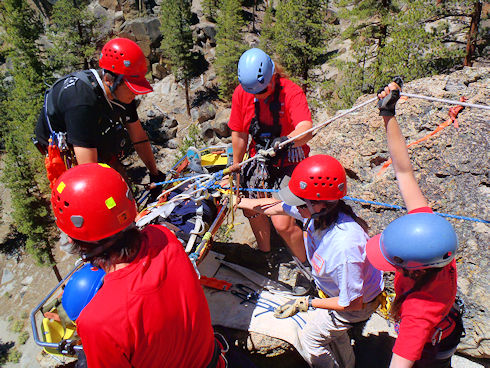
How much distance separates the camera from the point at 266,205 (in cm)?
333

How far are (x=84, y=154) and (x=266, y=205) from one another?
1840mm

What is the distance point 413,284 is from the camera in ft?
6.56

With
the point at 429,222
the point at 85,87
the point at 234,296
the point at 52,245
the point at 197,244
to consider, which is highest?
the point at 85,87

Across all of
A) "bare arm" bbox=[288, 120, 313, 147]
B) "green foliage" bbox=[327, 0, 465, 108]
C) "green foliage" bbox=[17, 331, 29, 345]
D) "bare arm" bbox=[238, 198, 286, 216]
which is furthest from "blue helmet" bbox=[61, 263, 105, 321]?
"green foliage" bbox=[17, 331, 29, 345]

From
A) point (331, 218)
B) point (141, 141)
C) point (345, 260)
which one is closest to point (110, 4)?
point (141, 141)

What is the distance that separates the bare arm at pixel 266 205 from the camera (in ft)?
10.4

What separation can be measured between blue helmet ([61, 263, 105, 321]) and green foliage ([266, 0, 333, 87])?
1701cm

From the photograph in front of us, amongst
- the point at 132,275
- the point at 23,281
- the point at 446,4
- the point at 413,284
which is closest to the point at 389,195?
the point at 413,284

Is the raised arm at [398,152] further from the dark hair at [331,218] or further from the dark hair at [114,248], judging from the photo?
the dark hair at [114,248]

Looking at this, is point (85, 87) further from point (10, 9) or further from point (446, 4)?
point (10, 9)

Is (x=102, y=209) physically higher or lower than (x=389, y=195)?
higher

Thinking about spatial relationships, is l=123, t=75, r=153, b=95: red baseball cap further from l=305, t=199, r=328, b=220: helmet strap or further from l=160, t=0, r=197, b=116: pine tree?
l=160, t=0, r=197, b=116: pine tree

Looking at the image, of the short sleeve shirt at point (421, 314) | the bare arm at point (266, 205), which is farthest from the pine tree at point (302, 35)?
the short sleeve shirt at point (421, 314)

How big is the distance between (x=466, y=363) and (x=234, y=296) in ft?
8.30
